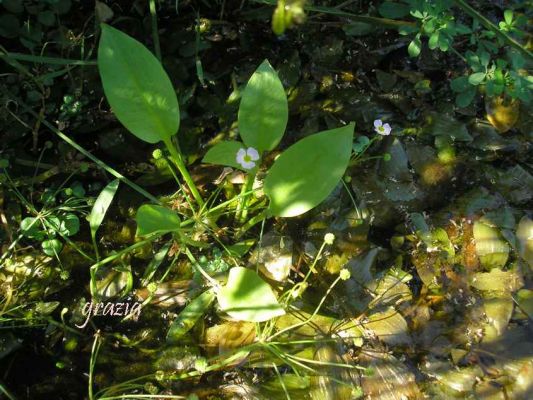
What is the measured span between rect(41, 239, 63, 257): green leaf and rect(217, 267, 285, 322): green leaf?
1.48ft

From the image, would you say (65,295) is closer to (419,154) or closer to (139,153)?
(139,153)

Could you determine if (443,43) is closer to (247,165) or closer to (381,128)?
(381,128)

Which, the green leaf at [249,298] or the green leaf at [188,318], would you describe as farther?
the green leaf at [188,318]

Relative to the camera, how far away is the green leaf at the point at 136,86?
101 centimetres

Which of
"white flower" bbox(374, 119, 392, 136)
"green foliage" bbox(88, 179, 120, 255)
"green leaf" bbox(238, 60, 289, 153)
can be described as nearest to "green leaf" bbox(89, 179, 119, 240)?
"green foliage" bbox(88, 179, 120, 255)

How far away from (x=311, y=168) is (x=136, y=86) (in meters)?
0.41

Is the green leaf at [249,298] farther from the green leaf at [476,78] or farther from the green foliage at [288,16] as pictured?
the green leaf at [476,78]

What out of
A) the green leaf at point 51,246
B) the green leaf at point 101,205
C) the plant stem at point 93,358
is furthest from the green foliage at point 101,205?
the plant stem at point 93,358

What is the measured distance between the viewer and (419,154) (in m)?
1.43

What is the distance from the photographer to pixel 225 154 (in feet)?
3.77

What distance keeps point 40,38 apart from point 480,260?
1.32 metres

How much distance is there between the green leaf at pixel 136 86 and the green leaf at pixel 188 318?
41 centimetres

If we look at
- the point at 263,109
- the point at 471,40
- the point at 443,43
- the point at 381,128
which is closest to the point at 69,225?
the point at 263,109

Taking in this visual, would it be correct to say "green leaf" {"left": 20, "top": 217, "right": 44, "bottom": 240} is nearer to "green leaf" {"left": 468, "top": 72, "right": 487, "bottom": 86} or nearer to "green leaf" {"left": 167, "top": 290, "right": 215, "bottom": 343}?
"green leaf" {"left": 167, "top": 290, "right": 215, "bottom": 343}
